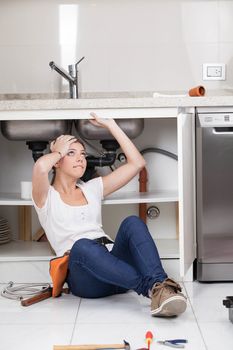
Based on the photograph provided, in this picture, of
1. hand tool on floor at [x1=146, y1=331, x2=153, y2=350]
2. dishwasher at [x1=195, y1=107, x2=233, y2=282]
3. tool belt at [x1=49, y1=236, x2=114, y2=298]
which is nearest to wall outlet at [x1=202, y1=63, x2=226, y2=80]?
dishwasher at [x1=195, y1=107, x2=233, y2=282]

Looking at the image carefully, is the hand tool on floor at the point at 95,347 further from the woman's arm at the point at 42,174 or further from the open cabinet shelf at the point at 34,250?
the open cabinet shelf at the point at 34,250

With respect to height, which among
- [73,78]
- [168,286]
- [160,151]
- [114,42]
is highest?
[114,42]

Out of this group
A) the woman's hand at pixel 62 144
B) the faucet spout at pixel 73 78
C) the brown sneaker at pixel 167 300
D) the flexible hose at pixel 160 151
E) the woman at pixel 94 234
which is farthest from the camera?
the flexible hose at pixel 160 151

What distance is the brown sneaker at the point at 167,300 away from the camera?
2244 mm

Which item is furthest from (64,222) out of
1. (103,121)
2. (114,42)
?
(114,42)

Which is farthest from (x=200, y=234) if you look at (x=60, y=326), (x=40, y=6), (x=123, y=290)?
(x=40, y=6)

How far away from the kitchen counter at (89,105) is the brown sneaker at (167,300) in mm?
837

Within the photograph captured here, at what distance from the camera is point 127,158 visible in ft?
9.27

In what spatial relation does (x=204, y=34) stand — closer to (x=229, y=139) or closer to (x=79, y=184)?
(x=229, y=139)

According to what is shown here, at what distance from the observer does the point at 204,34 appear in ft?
11.1

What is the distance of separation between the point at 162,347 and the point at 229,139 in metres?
1.10

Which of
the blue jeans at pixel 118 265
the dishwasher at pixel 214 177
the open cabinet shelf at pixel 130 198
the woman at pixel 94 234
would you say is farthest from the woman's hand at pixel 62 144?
the dishwasher at pixel 214 177

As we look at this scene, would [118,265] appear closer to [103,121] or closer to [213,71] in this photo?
[103,121]

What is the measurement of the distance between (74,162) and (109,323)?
31.0 inches
